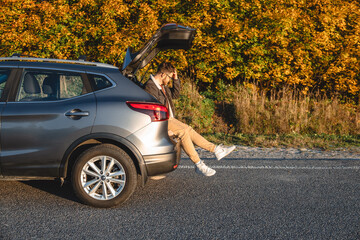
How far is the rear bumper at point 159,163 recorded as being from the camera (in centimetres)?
469

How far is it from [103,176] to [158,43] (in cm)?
194

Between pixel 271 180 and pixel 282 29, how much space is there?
10.3 metres

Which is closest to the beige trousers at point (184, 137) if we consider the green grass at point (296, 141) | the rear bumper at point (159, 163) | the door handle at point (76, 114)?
the rear bumper at point (159, 163)

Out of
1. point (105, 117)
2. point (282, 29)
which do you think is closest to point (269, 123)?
point (282, 29)

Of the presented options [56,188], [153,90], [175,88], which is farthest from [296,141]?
[56,188]

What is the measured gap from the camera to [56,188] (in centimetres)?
536

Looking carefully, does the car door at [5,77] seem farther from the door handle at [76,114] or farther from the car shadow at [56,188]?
the car shadow at [56,188]

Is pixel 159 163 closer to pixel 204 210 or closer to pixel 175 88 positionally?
pixel 204 210

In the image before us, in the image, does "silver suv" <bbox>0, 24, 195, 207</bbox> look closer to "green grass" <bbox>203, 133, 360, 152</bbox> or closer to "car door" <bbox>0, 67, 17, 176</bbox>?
"car door" <bbox>0, 67, 17, 176</bbox>

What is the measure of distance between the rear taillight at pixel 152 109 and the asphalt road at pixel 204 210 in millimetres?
1003

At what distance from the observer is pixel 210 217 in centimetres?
432

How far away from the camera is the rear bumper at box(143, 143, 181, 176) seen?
185 inches

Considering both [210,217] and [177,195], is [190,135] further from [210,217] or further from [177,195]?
[210,217]

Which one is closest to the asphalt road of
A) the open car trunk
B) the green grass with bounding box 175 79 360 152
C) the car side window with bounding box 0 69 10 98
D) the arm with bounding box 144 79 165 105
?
the arm with bounding box 144 79 165 105
